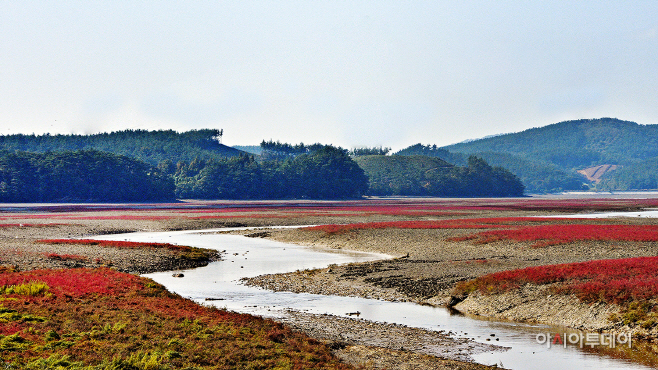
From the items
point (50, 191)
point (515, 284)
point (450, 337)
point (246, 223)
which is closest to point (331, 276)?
point (515, 284)

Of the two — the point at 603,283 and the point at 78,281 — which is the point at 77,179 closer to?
the point at 78,281

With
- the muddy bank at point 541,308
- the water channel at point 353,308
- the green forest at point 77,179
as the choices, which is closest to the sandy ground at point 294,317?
the water channel at point 353,308

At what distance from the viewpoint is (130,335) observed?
55.0 ft

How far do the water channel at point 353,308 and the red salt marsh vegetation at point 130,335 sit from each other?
4.36 meters

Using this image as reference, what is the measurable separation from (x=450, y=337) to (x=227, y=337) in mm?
7732

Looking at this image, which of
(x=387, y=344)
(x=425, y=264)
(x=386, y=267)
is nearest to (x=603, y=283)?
(x=387, y=344)

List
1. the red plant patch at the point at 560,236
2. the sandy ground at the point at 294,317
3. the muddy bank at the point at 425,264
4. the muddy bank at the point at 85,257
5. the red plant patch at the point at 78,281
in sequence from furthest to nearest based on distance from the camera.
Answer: the red plant patch at the point at 560,236, the muddy bank at the point at 85,257, the muddy bank at the point at 425,264, the red plant patch at the point at 78,281, the sandy ground at the point at 294,317

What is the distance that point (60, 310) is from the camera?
19.2 metres

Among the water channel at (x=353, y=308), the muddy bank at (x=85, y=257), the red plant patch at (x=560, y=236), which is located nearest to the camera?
the water channel at (x=353, y=308)

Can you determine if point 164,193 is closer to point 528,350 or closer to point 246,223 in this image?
point 246,223

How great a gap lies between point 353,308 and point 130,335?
36.1 feet

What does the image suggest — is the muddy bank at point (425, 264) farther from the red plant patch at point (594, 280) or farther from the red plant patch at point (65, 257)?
the red plant patch at point (65, 257)

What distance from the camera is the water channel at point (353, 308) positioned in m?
17.8

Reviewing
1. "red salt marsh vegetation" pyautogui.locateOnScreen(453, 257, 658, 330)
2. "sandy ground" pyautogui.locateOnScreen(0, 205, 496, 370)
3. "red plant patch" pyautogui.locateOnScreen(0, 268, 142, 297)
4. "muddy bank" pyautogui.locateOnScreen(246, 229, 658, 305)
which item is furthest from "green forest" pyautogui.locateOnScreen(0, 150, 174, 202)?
"red salt marsh vegetation" pyautogui.locateOnScreen(453, 257, 658, 330)
